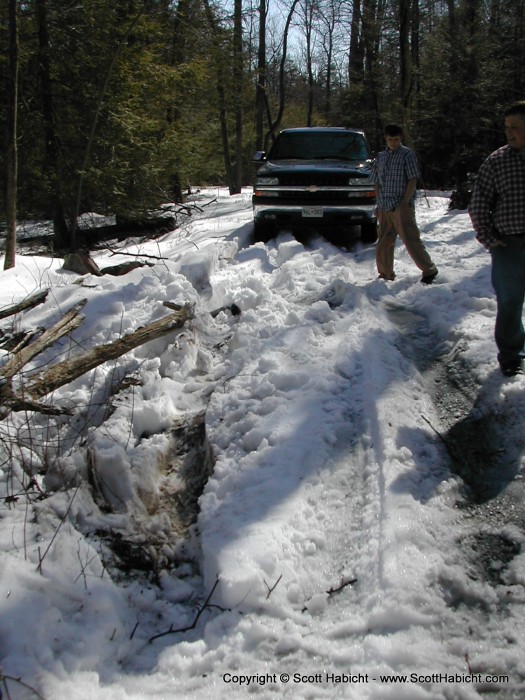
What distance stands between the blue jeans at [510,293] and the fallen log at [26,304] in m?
4.76

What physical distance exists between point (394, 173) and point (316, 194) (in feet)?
9.73

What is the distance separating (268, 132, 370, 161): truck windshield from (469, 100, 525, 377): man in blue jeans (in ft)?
21.9

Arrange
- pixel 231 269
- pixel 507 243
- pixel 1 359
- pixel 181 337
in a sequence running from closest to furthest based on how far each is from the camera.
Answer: pixel 507 243 → pixel 1 359 → pixel 181 337 → pixel 231 269

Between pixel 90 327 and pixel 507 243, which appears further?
pixel 90 327

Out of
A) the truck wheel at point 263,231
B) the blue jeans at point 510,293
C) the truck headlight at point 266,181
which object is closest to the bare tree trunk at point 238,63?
the truck wheel at point 263,231

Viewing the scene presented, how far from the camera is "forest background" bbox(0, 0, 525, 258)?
1081 centimetres

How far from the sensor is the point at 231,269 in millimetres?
8312

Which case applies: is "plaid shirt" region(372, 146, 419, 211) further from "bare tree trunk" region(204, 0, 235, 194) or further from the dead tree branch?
"bare tree trunk" region(204, 0, 235, 194)

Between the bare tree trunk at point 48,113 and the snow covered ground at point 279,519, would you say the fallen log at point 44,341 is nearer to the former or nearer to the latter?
the snow covered ground at point 279,519

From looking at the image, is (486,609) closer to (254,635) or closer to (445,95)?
(254,635)

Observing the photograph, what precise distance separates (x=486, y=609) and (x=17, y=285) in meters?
6.31

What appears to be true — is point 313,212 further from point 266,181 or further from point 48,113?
point 48,113

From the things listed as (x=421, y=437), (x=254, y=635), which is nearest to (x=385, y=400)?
(x=421, y=437)
